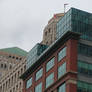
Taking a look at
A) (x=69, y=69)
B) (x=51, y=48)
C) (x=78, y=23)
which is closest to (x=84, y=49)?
(x=78, y=23)

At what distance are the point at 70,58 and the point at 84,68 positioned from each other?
3845mm

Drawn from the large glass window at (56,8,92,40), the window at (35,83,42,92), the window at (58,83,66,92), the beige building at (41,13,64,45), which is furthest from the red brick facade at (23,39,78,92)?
the beige building at (41,13,64,45)

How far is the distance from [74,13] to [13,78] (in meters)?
55.7

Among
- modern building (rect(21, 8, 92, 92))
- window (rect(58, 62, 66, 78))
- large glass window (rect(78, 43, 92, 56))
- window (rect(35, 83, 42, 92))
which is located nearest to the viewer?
modern building (rect(21, 8, 92, 92))

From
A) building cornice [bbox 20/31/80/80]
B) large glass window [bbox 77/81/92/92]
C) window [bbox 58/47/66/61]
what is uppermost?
building cornice [bbox 20/31/80/80]

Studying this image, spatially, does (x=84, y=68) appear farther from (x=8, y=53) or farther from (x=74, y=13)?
(x=8, y=53)

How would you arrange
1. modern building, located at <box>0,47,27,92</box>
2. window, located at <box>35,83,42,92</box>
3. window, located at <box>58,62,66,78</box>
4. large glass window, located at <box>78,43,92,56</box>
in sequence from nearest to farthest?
window, located at <box>58,62,66,78</box>
large glass window, located at <box>78,43,92,56</box>
window, located at <box>35,83,42,92</box>
modern building, located at <box>0,47,27,92</box>

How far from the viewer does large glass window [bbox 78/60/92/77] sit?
84.6m

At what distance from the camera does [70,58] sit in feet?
275

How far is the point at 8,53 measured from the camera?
188750mm

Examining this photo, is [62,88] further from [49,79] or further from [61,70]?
[49,79]

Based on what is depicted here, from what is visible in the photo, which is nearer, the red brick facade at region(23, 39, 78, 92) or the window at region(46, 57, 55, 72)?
the red brick facade at region(23, 39, 78, 92)

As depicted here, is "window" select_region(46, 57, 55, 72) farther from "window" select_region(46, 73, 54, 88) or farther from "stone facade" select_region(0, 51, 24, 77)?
"stone facade" select_region(0, 51, 24, 77)

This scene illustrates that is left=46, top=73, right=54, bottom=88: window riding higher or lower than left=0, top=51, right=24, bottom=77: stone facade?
lower
